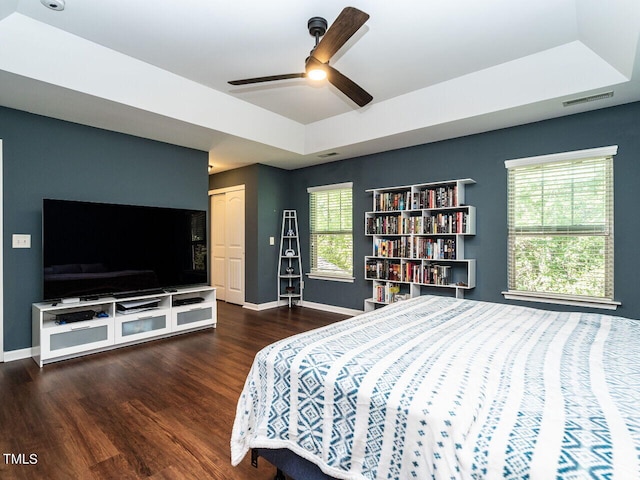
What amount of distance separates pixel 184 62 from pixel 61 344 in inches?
116

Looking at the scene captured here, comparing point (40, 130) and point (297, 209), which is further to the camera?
point (297, 209)

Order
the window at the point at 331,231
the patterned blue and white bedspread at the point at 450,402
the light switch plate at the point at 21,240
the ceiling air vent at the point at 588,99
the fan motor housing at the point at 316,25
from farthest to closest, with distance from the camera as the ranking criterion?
the window at the point at 331,231, the light switch plate at the point at 21,240, the ceiling air vent at the point at 588,99, the fan motor housing at the point at 316,25, the patterned blue and white bedspread at the point at 450,402

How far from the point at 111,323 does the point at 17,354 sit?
84 centimetres

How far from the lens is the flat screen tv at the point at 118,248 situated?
3264mm

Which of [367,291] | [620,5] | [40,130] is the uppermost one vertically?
[620,5]

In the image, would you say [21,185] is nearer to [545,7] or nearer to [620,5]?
[545,7]

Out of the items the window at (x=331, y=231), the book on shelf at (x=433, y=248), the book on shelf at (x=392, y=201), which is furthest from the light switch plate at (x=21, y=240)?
the book on shelf at (x=433, y=248)

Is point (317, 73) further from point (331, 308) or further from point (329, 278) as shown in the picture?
point (331, 308)

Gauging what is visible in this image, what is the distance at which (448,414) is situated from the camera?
98cm

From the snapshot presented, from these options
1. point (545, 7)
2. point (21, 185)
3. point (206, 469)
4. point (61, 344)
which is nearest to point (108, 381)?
point (61, 344)

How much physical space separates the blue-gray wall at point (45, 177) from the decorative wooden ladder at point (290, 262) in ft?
7.34

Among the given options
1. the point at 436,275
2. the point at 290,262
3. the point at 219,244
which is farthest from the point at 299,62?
the point at 219,244

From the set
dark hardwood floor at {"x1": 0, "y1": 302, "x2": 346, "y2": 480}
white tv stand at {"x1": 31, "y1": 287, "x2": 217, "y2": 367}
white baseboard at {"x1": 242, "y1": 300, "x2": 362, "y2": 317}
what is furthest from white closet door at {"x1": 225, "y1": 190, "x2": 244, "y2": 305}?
dark hardwood floor at {"x1": 0, "y1": 302, "x2": 346, "y2": 480}

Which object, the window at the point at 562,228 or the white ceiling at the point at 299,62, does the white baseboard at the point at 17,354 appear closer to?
the white ceiling at the point at 299,62
